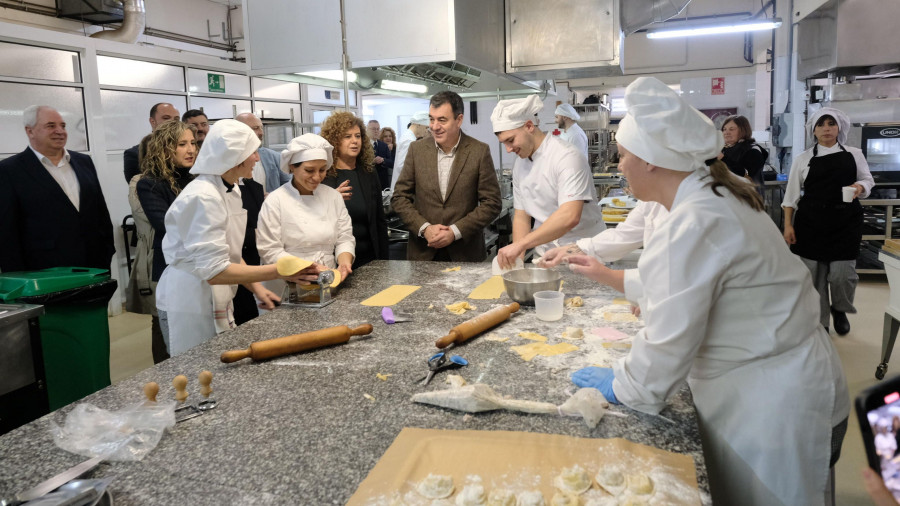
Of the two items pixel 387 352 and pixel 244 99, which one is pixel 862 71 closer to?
pixel 387 352

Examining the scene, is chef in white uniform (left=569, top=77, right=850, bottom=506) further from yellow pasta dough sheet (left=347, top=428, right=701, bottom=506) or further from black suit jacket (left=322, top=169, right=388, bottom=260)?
black suit jacket (left=322, top=169, right=388, bottom=260)

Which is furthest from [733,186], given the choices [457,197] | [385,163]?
[385,163]

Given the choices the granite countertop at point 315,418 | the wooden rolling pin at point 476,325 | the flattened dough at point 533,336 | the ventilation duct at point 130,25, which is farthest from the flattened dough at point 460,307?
the ventilation duct at point 130,25

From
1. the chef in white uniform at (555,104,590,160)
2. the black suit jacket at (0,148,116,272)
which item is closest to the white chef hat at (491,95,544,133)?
the black suit jacket at (0,148,116,272)

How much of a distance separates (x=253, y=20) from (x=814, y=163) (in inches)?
154

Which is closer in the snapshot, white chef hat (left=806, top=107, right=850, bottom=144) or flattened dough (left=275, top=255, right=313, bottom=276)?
flattened dough (left=275, top=255, right=313, bottom=276)

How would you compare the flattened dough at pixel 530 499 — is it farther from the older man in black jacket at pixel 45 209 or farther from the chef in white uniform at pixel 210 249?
the older man in black jacket at pixel 45 209

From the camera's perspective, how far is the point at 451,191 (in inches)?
125

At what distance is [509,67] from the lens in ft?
13.5

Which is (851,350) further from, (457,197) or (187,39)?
(187,39)

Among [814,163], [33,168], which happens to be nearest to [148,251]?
[33,168]

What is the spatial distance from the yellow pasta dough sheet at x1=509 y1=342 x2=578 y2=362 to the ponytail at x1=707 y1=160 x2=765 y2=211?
1.90 ft

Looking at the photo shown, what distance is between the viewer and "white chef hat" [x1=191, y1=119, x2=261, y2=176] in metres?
2.12

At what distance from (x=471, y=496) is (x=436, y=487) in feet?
0.20
